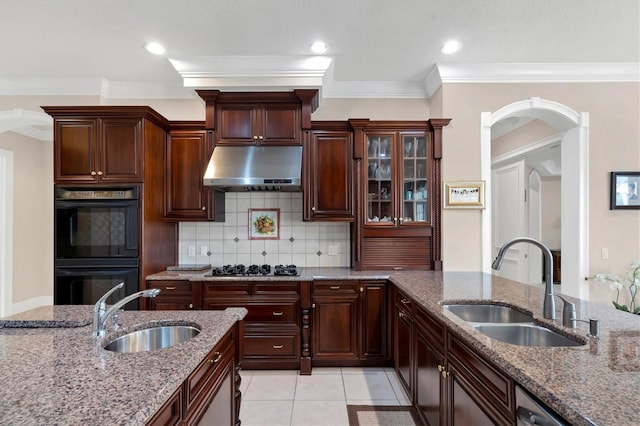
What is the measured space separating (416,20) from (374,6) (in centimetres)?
39

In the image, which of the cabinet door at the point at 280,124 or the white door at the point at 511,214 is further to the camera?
the white door at the point at 511,214

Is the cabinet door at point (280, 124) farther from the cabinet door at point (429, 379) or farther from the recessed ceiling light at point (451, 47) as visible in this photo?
the cabinet door at point (429, 379)

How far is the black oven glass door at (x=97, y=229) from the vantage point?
9.41ft

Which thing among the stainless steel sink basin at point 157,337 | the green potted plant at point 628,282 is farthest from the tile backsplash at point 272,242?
the green potted plant at point 628,282

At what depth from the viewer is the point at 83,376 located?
1.00m

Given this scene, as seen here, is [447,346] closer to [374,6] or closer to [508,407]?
[508,407]

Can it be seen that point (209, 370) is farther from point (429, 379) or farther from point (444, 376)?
point (429, 379)

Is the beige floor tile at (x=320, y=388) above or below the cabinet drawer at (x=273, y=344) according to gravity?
below

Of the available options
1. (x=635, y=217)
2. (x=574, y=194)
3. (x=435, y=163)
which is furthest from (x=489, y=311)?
(x=635, y=217)

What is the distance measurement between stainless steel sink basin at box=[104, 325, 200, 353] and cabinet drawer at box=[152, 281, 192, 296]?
1.50 m

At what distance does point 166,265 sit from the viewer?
3.38m

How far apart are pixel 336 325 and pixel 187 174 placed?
214cm

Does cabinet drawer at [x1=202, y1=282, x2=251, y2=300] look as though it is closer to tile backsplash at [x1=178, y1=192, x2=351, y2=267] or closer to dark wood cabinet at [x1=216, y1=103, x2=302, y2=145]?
tile backsplash at [x1=178, y1=192, x2=351, y2=267]

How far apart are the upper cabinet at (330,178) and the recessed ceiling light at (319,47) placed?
0.67 m
